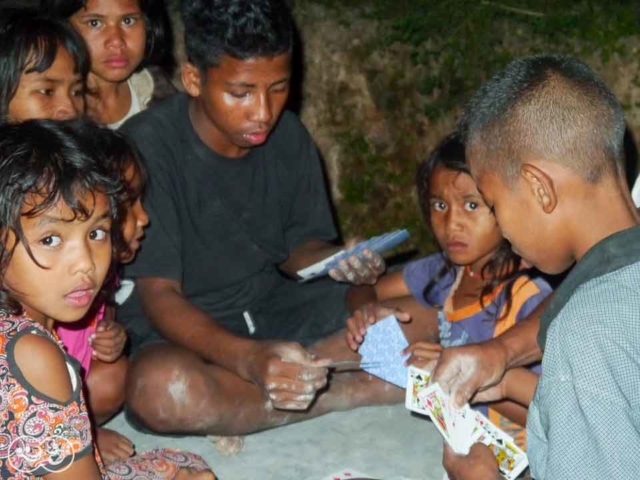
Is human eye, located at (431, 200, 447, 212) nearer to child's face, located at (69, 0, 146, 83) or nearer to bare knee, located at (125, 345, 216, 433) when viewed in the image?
bare knee, located at (125, 345, 216, 433)

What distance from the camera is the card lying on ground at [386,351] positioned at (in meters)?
2.78

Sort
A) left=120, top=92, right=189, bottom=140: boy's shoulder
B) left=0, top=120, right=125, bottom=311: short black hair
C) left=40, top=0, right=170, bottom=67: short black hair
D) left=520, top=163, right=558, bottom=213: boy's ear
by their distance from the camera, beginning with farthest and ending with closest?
left=40, top=0, right=170, bottom=67: short black hair, left=120, top=92, right=189, bottom=140: boy's shoulder, left=0, top=120, right=125, bottom=311: short black hair, left=520, top=163, right=558, bottom=213: boy's ear

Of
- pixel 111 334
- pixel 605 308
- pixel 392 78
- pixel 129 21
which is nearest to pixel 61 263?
pixel 111 334

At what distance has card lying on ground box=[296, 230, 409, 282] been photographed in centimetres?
296

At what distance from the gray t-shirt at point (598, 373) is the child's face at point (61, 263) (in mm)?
1069

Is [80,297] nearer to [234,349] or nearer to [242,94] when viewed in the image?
[234,349]

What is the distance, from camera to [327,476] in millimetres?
2910

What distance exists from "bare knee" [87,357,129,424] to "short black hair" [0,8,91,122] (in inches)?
33.4

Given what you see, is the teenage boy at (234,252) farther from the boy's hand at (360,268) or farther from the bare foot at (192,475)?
the bare foot at (192,475)

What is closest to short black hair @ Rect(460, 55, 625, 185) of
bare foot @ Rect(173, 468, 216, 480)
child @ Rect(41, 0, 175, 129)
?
bare foot @ Rect(173, 468, 216, 480)

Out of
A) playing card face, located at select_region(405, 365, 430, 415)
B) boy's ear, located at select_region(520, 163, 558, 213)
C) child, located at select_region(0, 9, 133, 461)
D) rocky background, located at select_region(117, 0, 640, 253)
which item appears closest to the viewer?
boy's ear, located at select_region(520, 163, 558, 213)

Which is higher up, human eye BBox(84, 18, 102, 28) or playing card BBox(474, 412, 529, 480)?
human eye BBox(84, 18, 102, 28)

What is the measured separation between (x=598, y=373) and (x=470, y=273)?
1294 mm

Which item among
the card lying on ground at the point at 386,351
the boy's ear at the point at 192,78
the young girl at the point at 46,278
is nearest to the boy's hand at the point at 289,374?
the card lying on ground at the point at 386,351
